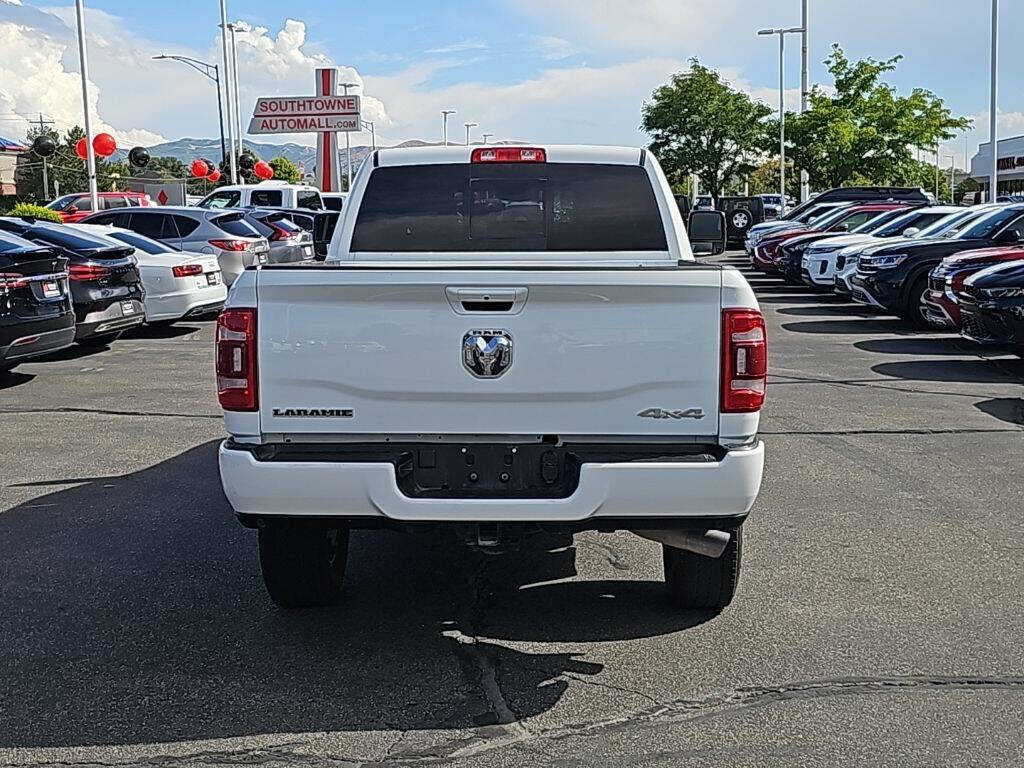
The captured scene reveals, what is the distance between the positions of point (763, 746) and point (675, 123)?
5713cm

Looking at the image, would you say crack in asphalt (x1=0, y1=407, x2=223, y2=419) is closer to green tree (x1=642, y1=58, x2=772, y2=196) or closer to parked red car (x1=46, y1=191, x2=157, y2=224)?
parked red car (x1=46, y1=191, x2=157, y2=224)

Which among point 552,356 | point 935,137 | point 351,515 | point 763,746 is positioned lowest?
point 763,746

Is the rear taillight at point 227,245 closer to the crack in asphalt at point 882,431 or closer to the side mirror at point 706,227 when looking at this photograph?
the crack in asphalt at point 882,431

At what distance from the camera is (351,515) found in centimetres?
468

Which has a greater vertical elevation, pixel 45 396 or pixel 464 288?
pixel 464 288

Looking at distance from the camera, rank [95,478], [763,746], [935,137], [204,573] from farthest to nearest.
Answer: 1. [935,137]
2. [95,478]
3. [204,573]
4. [763,746]

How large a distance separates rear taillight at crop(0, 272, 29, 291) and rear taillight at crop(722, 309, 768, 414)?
8516mm

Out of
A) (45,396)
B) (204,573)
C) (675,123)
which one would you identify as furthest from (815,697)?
(675,123)

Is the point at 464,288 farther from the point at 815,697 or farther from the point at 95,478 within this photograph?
the point at 95,478

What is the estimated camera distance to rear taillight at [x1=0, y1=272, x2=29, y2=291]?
37.1ft

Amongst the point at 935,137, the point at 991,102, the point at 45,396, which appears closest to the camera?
the point at 45,396

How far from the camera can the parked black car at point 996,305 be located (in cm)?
1227

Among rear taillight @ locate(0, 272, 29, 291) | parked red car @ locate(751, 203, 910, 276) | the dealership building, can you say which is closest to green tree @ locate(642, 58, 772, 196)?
the dealership building

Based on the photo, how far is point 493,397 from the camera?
4.64m
